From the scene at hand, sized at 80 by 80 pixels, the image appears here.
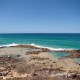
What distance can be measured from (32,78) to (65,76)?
343 centimetres

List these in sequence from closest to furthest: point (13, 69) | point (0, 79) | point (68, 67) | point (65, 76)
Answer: point (0, 79)
point (65, 76)
point (13, 69)
point (68, 67)

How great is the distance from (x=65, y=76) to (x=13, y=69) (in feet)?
24.5

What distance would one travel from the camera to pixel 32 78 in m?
14.6

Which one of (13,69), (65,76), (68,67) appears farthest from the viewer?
(68,67)

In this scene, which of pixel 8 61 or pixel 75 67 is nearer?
pixel 75 67

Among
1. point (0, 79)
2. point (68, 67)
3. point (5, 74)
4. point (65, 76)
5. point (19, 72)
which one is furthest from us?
point (68, 67)

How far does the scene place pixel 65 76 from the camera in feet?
51.0

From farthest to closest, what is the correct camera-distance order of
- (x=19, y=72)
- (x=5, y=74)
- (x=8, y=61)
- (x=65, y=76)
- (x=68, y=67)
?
1. (x=8, y=61)
2. (x=68, y=67)
3. (x=19, y=72)
4. (x=5, y=74)
5. (x=65, y=76)

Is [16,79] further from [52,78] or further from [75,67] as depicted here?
[75,67]

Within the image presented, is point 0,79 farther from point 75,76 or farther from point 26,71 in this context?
point 75,76

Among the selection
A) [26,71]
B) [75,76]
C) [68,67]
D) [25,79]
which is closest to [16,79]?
[25,79]

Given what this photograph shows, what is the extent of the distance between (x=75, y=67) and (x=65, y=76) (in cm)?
666

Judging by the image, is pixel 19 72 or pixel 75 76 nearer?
pixel 75 76

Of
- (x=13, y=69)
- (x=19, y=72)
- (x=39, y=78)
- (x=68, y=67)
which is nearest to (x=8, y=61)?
(x=13, y=69)
